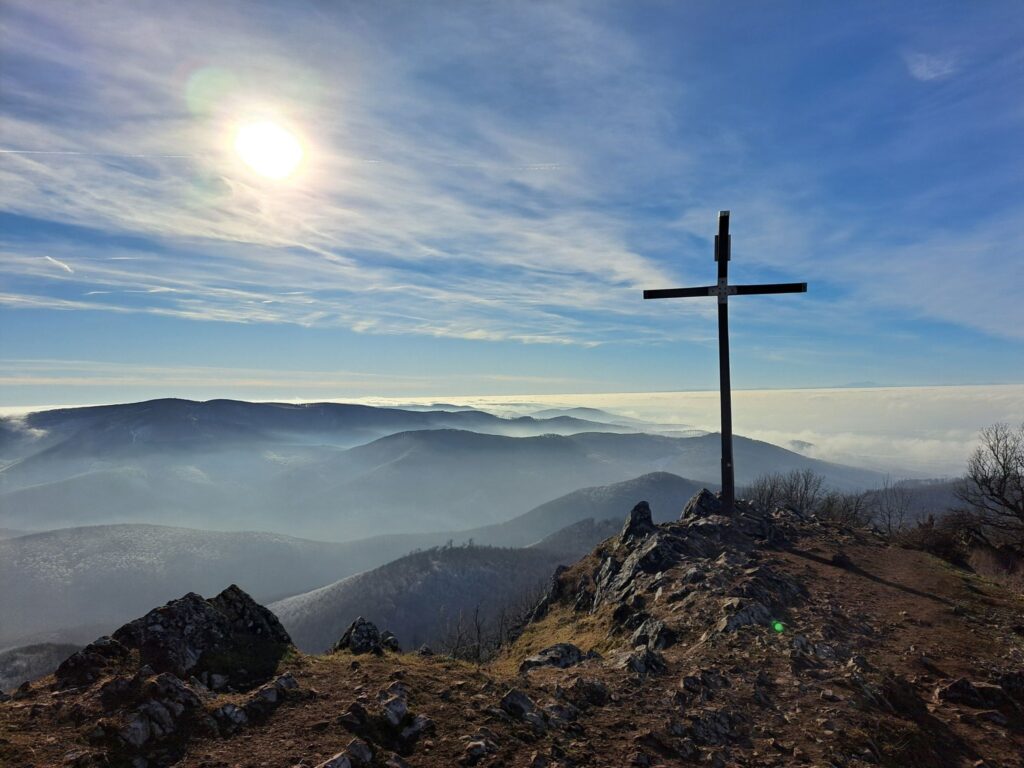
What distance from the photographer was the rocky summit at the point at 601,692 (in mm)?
9195

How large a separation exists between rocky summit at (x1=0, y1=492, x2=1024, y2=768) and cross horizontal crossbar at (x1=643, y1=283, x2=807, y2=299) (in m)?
12.2

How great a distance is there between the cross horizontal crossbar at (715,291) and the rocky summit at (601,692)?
12.2 m

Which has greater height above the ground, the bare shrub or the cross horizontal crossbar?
the cross horizontal crossbar

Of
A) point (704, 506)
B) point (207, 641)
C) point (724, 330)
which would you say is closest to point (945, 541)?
point (704, 506)

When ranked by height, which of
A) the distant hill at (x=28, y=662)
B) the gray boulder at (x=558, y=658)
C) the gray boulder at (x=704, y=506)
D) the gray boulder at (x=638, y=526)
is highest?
the gray boulder at (x=704, y=506)

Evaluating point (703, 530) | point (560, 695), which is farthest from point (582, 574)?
point (560, 695)

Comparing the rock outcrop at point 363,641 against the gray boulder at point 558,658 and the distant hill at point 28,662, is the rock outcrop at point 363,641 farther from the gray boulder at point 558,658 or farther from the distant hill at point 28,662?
the distant hill at point 28,662

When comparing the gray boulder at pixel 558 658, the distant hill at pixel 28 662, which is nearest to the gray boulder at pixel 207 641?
the gray boulder at pixel 558 658

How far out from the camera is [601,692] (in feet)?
39.4

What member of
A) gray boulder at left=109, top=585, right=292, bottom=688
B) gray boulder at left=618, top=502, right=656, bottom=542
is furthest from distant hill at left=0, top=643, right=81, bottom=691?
gray boulder at left=109, top=585, right=292, bottom=688

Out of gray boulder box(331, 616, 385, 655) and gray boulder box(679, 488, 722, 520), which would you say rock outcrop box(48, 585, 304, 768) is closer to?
gray boulder box(331, 616, 385, 655)

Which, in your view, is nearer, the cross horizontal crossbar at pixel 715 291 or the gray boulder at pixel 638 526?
the cross horizontal crossbar at pixel 715 291

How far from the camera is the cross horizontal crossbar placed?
75.7 feet

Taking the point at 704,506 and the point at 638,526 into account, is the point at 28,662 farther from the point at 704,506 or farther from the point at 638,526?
the point at 704,506
